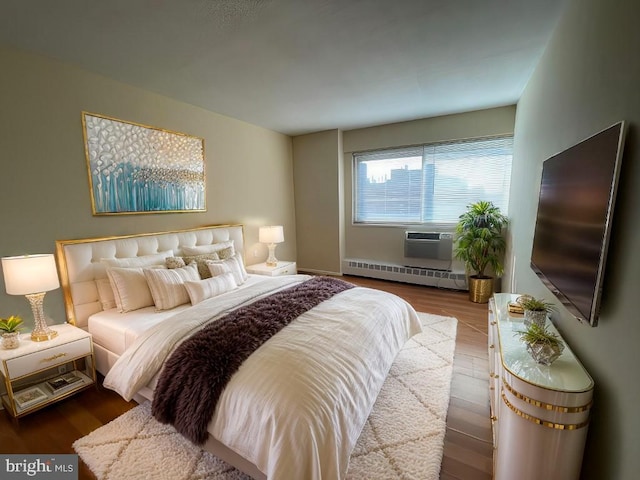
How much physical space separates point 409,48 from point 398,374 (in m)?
2.67

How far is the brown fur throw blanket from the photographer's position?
138 centimetres

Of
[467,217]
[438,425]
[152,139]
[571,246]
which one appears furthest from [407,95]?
[438,425]

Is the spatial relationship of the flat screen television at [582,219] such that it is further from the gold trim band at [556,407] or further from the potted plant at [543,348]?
the gold trim band at [556,407]

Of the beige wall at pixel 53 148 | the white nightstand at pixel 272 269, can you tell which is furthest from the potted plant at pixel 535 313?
the beige wall at pixel 53 148

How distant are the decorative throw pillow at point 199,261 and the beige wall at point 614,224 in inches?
112

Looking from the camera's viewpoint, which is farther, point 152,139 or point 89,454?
point 152,139

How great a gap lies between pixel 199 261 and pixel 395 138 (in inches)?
140

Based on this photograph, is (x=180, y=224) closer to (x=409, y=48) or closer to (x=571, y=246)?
(x=409, y=48)

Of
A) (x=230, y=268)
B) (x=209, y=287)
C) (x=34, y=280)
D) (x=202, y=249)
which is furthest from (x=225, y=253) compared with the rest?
(x=34, y=280)

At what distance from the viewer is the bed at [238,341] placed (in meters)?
1.23

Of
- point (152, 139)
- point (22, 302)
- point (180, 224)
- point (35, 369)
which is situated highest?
point (152, 139)

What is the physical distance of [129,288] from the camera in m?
2.33

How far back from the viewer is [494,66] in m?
2.61

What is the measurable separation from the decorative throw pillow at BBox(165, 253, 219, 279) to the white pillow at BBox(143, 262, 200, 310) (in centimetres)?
20
